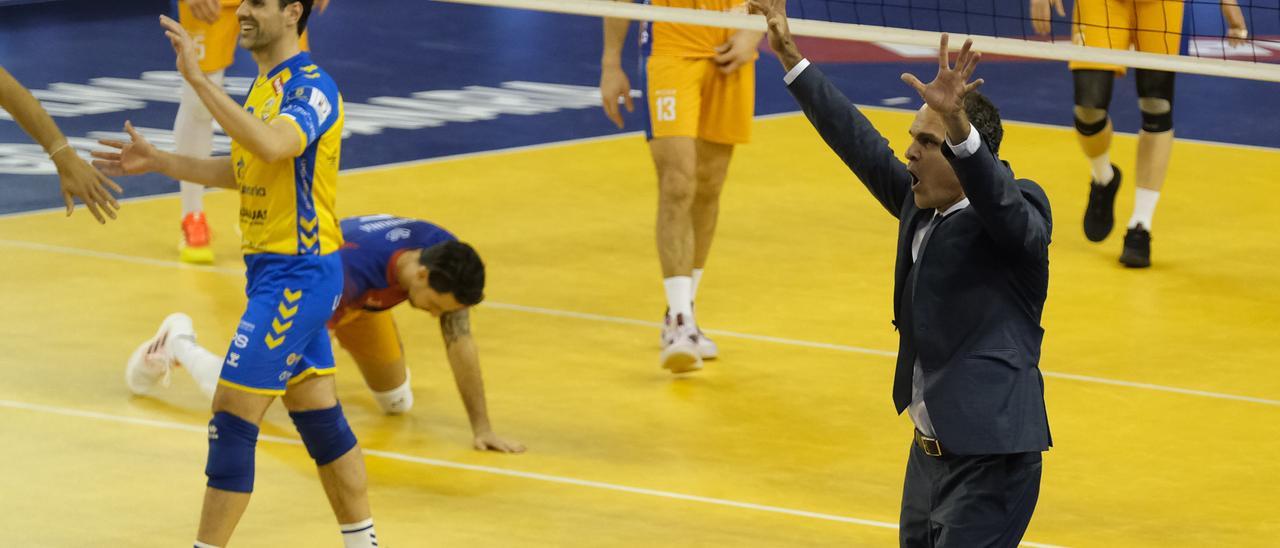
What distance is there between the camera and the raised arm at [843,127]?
16.3ft

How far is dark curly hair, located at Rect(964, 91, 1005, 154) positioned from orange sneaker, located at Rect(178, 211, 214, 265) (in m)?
6.38

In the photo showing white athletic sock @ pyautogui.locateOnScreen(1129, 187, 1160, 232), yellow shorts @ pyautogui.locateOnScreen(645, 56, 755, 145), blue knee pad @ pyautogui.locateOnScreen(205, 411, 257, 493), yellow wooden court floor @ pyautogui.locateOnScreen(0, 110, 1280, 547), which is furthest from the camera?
white athletic sock @ pyautogui.locateOnScreen(1129, 187, 1160, 232)

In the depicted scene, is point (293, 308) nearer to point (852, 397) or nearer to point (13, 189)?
point (852, 397)

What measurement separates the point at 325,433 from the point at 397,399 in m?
1.83

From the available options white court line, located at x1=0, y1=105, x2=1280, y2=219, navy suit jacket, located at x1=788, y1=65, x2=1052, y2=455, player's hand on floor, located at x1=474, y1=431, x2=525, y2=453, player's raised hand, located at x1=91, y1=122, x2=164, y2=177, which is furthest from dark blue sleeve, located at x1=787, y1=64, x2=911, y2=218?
white court line, located at x1=0, y1=105, x2=1280, y2=219

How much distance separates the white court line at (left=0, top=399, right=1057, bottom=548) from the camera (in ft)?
22.6

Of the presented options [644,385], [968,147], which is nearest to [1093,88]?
[644,385]

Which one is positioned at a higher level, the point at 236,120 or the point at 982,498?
the point at 236,120

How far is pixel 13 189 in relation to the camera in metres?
11.6

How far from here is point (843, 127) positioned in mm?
4992

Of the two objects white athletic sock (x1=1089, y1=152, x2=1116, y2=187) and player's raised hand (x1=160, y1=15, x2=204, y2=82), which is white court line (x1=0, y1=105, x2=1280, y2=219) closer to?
white athletic sock (x1=1089, y1=152, x2=1116, y2=187)

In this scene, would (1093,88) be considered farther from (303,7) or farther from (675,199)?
(303,7)

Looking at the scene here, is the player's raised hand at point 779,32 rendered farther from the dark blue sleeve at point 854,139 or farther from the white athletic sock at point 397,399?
the white athletic sock at point 397,399

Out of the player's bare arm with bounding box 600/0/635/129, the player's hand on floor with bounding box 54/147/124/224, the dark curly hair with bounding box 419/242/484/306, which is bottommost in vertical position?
the dark curly hair with bounding box 419/242/484/306
